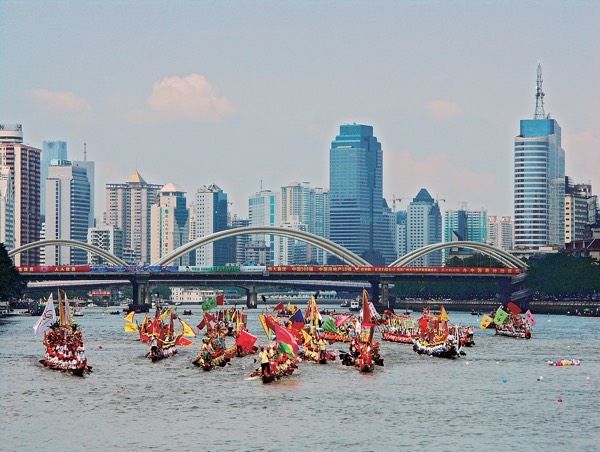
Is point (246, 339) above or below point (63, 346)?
above

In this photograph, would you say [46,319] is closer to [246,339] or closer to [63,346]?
[63,346]

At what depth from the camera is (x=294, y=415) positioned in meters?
69.6

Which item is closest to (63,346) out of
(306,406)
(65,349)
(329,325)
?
(65,349)

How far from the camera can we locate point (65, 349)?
303ft

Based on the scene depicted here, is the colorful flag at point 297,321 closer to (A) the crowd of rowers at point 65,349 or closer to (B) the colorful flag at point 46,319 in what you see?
(A) the crowd of rowers at point 65,349

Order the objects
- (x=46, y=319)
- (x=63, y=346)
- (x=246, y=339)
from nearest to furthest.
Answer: (x=246, y=339) → (x=63, y=346) → (x=46, y=319)

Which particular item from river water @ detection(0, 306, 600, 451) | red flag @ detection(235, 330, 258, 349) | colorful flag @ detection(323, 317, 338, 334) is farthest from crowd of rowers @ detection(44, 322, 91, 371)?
colorful flag @ detection(323, 317, 338, 334)

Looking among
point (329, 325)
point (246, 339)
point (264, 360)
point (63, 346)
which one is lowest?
point (264, 360)

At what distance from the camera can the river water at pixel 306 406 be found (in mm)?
62281

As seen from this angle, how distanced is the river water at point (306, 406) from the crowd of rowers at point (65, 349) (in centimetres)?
123

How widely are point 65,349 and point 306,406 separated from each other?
25443mm

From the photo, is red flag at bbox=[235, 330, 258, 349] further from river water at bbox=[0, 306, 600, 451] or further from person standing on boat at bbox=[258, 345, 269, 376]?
person standing on boat at bbox=[258, 345, 269, 376]

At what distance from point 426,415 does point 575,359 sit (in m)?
37.7

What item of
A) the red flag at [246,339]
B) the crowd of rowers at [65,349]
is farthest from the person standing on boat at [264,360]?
the crowd of rowers at [65,349]
